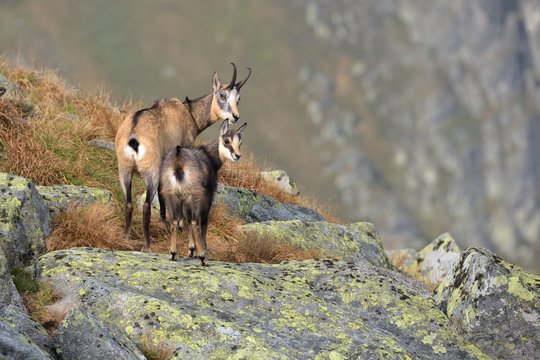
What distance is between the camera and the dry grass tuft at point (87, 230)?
11438mm

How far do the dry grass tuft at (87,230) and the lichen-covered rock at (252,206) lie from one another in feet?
10.8

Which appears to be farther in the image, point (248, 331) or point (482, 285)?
point (482, 285)

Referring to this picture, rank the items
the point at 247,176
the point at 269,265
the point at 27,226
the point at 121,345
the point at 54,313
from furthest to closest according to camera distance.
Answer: the point at 247,176 < the point at 269,265 < the point at 27,226 < the point at 54,313 < the point at 121,345

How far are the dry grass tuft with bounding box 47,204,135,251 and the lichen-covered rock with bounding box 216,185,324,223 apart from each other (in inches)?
130

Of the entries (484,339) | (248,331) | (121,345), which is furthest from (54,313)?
(484,339)

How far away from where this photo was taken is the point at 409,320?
35.5 feet

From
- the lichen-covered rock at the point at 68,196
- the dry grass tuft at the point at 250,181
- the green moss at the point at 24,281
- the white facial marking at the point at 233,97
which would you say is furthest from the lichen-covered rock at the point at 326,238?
the green moss at the point at 24,281

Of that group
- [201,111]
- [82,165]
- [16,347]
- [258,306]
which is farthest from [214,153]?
[16,347]

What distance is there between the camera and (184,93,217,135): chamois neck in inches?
677

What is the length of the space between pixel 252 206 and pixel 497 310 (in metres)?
6.55

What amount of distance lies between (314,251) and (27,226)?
206 inches

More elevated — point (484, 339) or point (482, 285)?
point (482, 285)

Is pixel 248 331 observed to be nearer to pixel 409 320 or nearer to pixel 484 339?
pixel 409 320

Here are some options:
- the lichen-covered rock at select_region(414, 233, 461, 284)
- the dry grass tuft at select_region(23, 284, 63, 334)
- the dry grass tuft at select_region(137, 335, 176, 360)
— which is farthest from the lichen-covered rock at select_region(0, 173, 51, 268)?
the lichen-covered rock at select_region(414, 233, 461, 284)
